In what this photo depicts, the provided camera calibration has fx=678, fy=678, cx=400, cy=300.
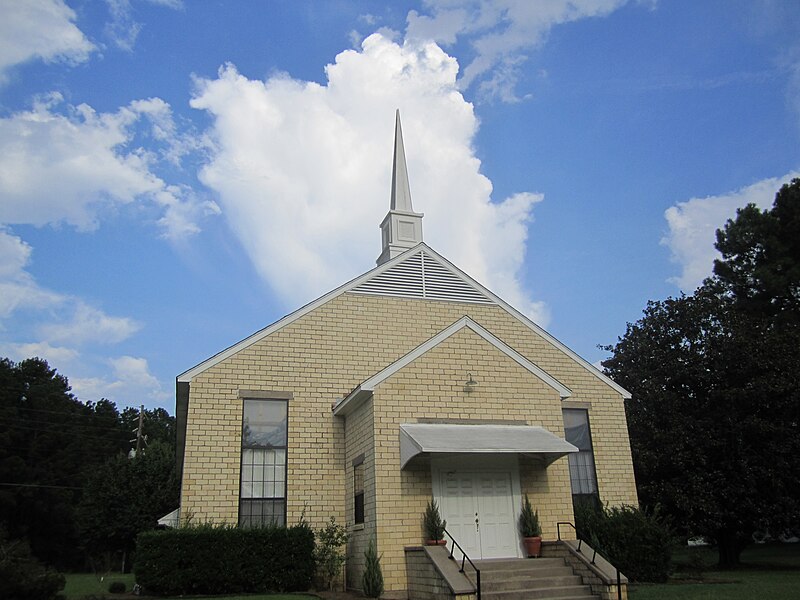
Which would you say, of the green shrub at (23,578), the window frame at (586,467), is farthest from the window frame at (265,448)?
the window frame at (586,467)

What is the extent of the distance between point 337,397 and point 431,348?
348 cm

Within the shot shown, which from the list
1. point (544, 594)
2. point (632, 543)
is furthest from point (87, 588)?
point (632, 543)

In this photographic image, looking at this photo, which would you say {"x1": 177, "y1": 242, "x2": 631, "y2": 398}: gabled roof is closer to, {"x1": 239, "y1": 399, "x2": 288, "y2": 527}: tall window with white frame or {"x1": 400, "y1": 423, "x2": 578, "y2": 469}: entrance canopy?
{"x1": 239, "y1": 399, "x2": 288, "y2": 527}: tall window with white frame

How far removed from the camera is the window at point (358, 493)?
16.2 m

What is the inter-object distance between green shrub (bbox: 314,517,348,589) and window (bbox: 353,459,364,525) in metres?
0.51

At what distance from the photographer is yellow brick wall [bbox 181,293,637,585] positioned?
16.4 metres

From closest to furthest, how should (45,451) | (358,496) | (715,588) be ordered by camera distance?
1. (715,588)
2. (358,496)
3. (45,451)

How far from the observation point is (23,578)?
1195cm

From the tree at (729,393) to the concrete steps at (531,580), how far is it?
11.3 m

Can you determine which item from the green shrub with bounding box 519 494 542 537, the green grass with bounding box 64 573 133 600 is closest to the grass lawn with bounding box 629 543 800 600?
the green shrub with bounding box 519 494 542 537

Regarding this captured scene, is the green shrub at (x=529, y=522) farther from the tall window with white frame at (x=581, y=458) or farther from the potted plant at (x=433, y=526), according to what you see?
the tall window with white frame at (x=581, y=458)

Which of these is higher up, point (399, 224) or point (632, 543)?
point (399, 224)

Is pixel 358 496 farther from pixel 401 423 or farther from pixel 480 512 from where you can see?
pixel 480 512

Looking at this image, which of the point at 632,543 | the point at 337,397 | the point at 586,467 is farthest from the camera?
the point at 586,467
